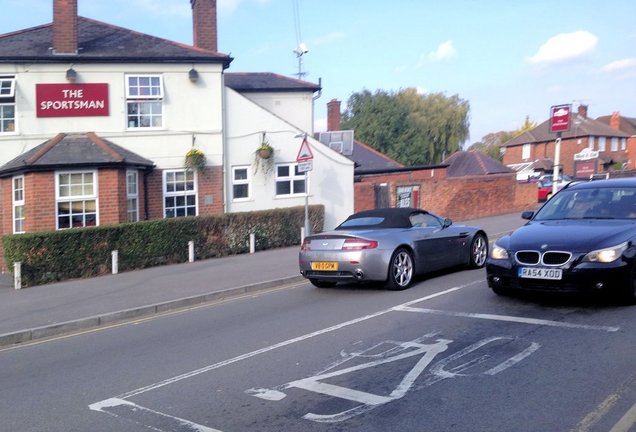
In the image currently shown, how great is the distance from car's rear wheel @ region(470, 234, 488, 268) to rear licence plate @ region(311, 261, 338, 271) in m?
3.27

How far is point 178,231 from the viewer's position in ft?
54.1

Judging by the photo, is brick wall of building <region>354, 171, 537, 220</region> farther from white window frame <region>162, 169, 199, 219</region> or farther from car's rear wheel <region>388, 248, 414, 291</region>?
car's rear wheel <region>388, 248, 414, 291</region>

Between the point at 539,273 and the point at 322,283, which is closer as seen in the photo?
the point at 539,273

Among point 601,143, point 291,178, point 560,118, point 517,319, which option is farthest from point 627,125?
point 517,319

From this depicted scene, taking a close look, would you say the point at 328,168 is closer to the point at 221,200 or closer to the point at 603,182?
the point at 221,200

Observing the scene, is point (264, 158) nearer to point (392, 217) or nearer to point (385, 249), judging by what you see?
point (392, 217)

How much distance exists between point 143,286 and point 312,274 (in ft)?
12.7

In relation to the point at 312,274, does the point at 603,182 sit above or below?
above

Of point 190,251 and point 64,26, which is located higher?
point 64,26

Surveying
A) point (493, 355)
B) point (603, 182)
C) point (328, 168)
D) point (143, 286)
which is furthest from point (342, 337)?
point (328, 168)

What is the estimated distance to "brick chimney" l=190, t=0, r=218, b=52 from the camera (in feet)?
71.6

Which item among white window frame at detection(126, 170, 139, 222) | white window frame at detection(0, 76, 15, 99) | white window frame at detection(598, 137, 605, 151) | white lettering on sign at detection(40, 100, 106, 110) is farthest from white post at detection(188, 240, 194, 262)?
white window frame at detection(598, 137, 605, 151)

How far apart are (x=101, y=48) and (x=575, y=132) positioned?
50.8m

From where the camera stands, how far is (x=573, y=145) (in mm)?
61188
